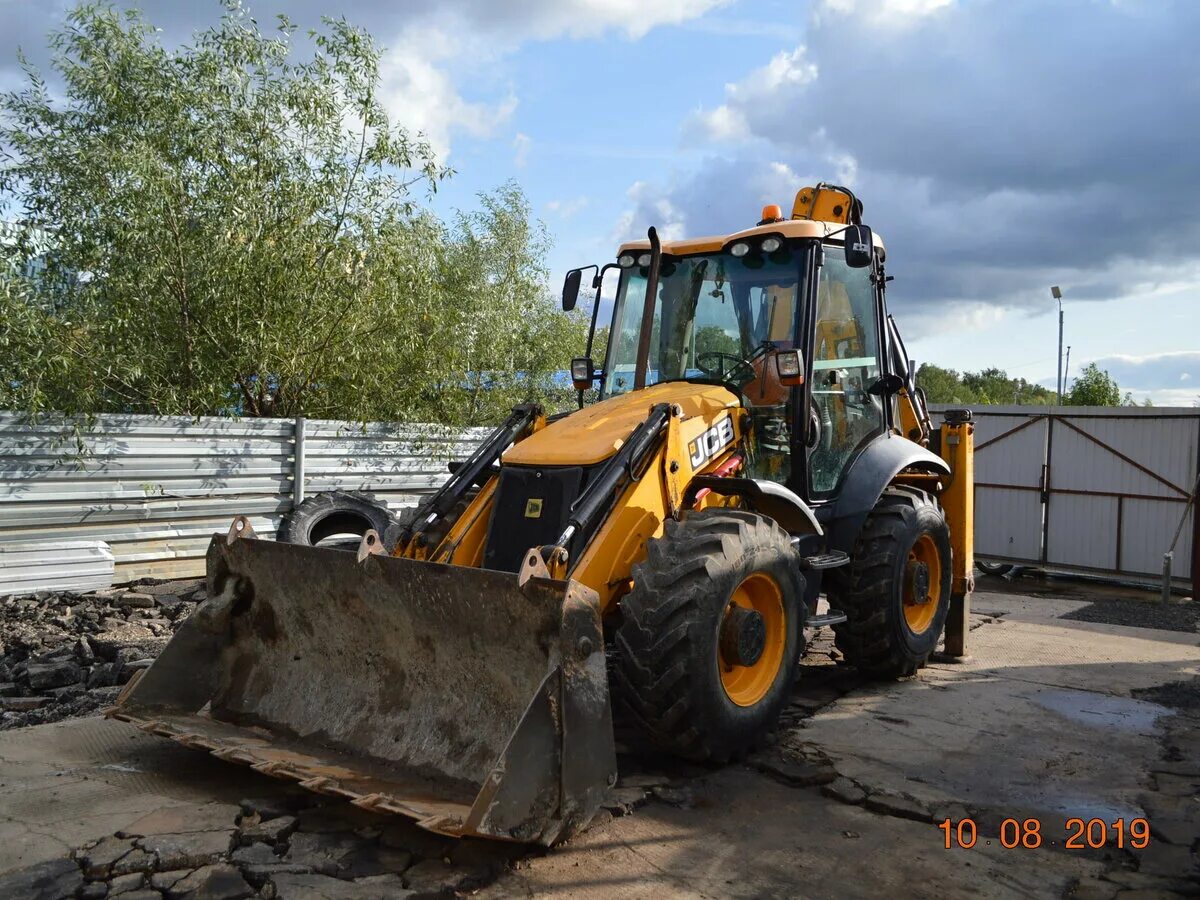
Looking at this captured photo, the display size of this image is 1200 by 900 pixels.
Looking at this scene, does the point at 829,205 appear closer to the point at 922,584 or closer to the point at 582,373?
the point at 582,373

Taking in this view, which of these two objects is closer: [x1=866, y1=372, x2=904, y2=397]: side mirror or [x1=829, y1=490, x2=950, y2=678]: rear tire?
[x1=829, y1=490, x2=950, y2=678]: rear tire

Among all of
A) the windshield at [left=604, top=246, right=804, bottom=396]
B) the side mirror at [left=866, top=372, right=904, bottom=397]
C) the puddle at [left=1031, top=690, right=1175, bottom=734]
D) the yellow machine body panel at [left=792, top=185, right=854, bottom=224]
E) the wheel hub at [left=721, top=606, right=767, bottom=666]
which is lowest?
the puddle at [left=1031, top=690, right=1175, bottom=734]

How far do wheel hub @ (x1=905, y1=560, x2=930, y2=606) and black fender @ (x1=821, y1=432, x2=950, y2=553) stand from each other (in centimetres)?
66

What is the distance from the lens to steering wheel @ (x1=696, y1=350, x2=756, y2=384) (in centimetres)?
605

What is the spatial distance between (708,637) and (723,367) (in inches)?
83.8

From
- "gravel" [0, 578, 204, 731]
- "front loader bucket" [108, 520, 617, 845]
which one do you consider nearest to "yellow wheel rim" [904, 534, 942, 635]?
"front loader bucket" [108, 520, 617, 845]

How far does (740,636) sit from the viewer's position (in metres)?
4.79

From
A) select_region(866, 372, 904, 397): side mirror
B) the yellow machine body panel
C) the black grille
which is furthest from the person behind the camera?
the yellow machine body panel

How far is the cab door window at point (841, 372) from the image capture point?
6.13 meters

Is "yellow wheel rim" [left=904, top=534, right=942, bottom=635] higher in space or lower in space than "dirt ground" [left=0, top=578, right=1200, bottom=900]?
higher

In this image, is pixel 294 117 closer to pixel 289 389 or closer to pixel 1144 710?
pixel 289 389

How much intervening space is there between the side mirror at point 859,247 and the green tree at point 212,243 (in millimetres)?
6049
